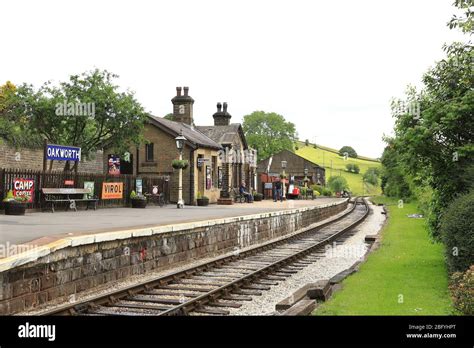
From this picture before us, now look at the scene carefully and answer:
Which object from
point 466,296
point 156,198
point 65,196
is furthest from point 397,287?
point 156,198

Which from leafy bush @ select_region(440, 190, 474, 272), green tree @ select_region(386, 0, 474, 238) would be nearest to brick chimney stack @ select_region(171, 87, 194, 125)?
green tree @ select_region(386, 0, 474, 238)

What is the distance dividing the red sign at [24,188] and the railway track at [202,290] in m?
8.65

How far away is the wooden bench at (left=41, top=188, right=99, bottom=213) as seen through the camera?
20.4m

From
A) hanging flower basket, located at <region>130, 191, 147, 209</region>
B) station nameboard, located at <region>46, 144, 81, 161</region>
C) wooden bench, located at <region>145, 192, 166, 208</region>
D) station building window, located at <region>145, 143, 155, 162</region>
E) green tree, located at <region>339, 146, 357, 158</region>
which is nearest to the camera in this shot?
station nameboard, located at <region>46, 144, 81, 161</region>

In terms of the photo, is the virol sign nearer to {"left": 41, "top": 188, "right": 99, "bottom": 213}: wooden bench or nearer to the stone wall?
{"left": 41, "top": 188, "right": 99, "bottom": 213}: wooden bench

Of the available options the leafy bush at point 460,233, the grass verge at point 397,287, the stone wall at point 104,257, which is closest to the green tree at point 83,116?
the stone wall at point 104,257

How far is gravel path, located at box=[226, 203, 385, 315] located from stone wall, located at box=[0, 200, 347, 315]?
9.61ft

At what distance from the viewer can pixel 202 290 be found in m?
10.2

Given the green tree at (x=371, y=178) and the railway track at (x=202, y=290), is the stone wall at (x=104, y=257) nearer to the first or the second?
the railway track at (x=202, y=290)

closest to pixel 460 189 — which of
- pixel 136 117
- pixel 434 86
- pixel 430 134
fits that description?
pixel 430 134

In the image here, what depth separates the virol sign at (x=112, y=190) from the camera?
24703 mm

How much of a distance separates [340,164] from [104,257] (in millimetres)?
131873

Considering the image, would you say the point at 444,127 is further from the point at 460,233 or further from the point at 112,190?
the point at 112,190
